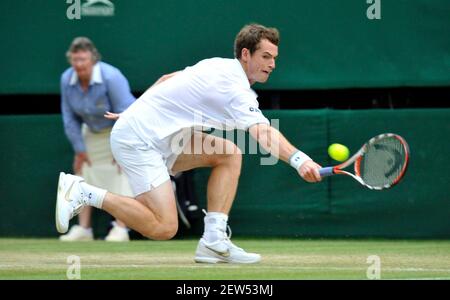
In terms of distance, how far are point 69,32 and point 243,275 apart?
4.40 metres

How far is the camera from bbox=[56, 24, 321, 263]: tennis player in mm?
6660

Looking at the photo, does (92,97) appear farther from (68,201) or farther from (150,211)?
(150,211)

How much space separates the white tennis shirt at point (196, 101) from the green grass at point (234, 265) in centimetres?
87

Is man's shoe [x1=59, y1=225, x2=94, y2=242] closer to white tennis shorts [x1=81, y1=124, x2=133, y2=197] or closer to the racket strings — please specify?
white tennis shorts [x1=81, y1=124, x2=133, y2=197]

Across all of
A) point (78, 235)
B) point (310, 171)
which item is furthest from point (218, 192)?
point (78, 235)

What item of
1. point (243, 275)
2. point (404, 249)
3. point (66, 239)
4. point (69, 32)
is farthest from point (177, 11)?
point (243, 275)

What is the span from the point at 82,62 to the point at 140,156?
2720 mm

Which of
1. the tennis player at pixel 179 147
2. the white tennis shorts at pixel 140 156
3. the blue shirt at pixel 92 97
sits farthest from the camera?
the blue shirt at pixel 92 97

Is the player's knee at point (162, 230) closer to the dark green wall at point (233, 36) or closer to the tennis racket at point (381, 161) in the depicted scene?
the tennis racket at point (381, 161)

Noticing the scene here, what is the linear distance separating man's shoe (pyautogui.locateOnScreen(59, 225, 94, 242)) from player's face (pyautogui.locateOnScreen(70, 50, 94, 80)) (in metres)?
1.40

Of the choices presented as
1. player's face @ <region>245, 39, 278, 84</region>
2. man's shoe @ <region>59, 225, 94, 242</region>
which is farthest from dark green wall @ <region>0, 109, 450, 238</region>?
player's face @ <region>245, 39, 278, 84</region>

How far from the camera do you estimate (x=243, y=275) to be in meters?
6.20

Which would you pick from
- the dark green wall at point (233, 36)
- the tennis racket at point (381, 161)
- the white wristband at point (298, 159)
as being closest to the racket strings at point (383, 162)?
the tennis racket at point (381, 161)

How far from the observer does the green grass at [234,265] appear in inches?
249
